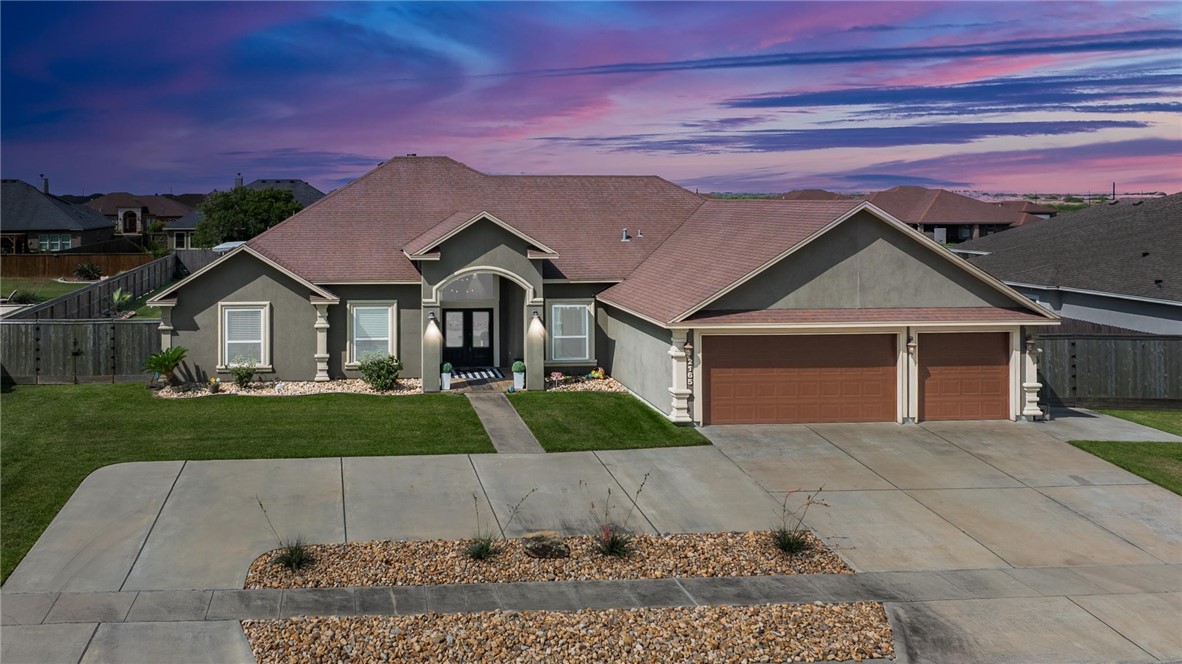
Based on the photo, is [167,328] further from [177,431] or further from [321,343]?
[177,431]

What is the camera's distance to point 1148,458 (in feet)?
68.0

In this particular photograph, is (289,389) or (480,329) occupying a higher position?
(480,329)

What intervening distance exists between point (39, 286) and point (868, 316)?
143 ft

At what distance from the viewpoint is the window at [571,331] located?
93.1ft

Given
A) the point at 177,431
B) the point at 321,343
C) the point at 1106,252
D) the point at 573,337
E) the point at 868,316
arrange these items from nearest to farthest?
the point at 177,431 < the point at 868,316 < the point at 321,343 < the point at 573,337 < the point at 1106,252

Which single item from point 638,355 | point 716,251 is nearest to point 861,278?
point 716,251

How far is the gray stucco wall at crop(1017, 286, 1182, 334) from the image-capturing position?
28.2m

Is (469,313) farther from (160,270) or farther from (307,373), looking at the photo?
(160,270)

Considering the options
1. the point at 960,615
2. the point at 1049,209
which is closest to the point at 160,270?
the point at 960,615

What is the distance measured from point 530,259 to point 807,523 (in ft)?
40.9

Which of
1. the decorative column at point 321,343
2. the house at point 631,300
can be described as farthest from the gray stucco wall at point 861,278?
the decorative column at point 321,343

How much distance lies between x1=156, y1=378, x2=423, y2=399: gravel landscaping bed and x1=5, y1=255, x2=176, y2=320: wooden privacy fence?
516 cm

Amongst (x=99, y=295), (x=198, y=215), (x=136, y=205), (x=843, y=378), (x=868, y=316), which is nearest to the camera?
(x=868, y=316)

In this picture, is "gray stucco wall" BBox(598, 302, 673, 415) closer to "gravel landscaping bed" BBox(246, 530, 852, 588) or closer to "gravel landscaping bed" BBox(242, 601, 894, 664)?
"gravel landscaping bed" BBox(246, 530, 852, 588)
